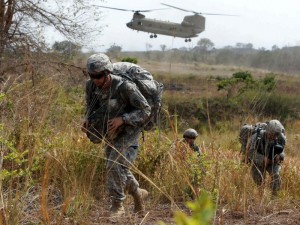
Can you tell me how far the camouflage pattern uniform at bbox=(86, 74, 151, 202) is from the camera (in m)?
3.68

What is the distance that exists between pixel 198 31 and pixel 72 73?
35.6m

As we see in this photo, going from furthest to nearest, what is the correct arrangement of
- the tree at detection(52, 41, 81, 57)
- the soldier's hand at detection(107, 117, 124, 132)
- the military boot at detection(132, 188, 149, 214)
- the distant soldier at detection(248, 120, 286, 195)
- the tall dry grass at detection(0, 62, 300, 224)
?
the tree at detection(52, 41, 81, 57) → the distant soldier at detection(248, 120, 286, 195) → the military boot at detection(132, 188, 149, 214) → the soldier's hand at detection(107, 117, 124, 132) → the tall dry grass at detection(0, 62, 300, 224)

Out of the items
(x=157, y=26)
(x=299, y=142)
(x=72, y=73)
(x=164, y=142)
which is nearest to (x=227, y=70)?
(x=157, y=26)

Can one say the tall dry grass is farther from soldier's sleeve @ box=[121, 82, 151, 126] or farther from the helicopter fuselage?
the helicopter fuselage

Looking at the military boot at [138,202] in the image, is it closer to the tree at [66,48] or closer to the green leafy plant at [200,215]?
the green leafy plant at [200,215]

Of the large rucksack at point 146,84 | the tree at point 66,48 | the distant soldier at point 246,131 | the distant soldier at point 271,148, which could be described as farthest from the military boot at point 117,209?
the tree at point 66,48

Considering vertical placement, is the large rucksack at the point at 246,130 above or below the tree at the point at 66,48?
below

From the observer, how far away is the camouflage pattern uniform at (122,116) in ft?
12.1

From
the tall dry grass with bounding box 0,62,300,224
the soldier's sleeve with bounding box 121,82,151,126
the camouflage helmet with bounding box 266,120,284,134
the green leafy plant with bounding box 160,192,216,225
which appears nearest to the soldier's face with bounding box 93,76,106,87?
the soldier's sleeve with bounding box 121,82,151,126

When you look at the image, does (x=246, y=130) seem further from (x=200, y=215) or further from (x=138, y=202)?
(x=200, y=215)

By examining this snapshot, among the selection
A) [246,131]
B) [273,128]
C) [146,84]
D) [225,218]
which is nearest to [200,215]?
[225,218]

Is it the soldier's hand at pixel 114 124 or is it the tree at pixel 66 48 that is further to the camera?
the tree at pixel 66 48

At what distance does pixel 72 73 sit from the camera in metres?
11.6

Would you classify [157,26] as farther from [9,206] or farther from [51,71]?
[9,206]
